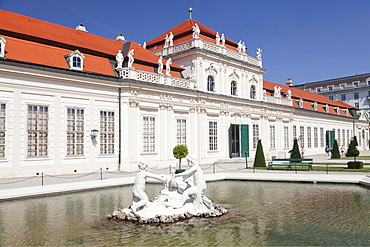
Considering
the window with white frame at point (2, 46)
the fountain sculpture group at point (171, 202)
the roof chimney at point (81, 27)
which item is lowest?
the fountain sculpture group at point (171, 202)

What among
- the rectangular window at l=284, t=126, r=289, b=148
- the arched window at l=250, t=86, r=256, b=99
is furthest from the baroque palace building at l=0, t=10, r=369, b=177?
the rectangular window at l=284, t=126, r=289, b=148

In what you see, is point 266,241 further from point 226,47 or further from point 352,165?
point 226,47

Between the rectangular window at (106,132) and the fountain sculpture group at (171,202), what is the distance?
13974 mm

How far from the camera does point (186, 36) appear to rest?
33.2 meters

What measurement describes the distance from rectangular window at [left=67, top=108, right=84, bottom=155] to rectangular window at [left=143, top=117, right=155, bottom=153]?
5.22 meters

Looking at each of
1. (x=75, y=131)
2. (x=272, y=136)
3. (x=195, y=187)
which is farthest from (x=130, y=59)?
(x=272, y=136)

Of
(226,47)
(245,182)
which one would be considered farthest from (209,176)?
(226,47)

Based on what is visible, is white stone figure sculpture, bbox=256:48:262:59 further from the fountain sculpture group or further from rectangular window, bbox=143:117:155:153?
the fountain sculpture group

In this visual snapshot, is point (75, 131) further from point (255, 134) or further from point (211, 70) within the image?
point (255, 134)

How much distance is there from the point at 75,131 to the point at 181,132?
9.99 m

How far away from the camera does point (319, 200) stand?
42.5 ft

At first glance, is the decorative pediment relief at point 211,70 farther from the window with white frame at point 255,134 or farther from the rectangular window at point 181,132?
the window with white frame at point 255,134

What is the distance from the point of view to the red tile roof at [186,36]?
109 feet

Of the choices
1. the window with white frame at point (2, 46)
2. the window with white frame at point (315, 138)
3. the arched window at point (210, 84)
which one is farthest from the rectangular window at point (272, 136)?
Result: the window with white frame at point (2, 46)
